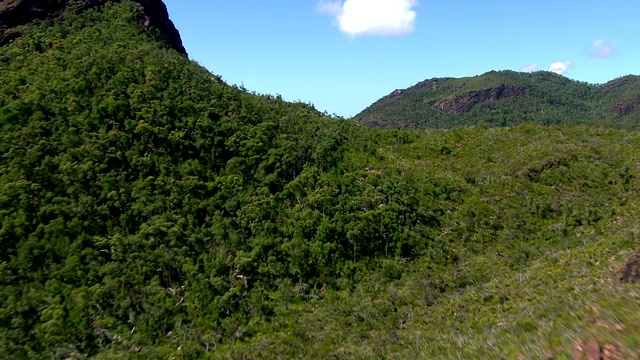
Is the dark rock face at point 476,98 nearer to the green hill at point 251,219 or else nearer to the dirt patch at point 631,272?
the green hill at point 251,219

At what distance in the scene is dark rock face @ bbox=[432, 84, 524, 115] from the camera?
149 m

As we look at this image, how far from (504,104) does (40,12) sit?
138398 mm

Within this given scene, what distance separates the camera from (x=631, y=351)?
582 centimetres

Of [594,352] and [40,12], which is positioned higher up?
[40,12]

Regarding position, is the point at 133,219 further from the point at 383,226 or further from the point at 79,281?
the point at 383,226

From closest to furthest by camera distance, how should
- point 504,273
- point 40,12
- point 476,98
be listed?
point 504,273 → point 40,12 → point 476,98

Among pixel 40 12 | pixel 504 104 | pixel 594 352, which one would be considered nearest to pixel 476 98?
pixel 504 104

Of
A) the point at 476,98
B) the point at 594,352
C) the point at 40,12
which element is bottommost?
the point at 594,352

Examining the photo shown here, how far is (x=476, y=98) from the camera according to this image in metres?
151

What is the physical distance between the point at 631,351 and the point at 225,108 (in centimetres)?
3017

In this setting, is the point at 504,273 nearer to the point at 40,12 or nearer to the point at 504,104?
the point at 40,12

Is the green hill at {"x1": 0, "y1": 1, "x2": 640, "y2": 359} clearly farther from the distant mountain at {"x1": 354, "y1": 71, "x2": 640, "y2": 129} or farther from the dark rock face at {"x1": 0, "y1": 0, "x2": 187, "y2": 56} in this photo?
the distant mountain at {"x1": 354, "y1": 71, "x2": 640, "y2": 129}

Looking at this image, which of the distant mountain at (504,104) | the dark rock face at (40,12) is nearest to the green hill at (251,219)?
the dark rock face at (40,12)

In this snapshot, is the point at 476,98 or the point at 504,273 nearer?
the point at 504,273
